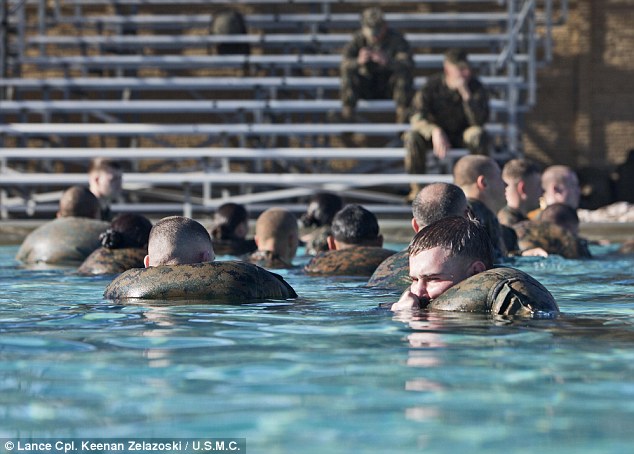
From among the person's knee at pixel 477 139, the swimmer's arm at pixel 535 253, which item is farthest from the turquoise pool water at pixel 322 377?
the person's knee at pixel 477 139

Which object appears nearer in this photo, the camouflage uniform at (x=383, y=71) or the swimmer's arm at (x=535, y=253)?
the swimmer's arm at (x=535, y=253)

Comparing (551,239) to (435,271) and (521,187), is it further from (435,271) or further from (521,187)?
(435,271)

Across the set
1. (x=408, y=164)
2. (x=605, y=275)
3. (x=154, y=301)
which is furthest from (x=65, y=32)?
(x=154, y=301)

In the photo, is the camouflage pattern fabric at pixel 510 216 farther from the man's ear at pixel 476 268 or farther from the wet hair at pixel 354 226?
the man's ear at pixel 476 268

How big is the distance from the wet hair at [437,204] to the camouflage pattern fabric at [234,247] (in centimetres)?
360

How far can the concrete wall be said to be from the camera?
20844 millimetres

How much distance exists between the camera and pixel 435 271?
6242 millimetres

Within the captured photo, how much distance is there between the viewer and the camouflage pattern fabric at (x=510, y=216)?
38.4ft

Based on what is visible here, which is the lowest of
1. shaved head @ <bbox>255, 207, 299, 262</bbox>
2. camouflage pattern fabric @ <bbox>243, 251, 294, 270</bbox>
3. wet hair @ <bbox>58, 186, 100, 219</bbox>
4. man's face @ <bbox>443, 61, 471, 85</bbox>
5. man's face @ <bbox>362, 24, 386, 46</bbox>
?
camouflage pattern fabric @ <bbox>243, 251, 294, 270</bbox>

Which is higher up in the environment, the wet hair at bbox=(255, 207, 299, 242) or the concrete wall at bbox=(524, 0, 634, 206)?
the concrete wall at bbox=(524, 0, 634, 206)

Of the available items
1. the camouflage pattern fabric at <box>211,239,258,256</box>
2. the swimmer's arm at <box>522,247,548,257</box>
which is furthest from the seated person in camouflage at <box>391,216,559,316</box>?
the camouflage pattern fabric at <box>211,239,258,256</box>

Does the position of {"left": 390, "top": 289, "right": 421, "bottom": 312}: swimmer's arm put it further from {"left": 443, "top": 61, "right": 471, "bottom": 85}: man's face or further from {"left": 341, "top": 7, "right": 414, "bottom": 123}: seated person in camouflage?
{"left": 341, "top": 7, "right": 414, "bottom": 123}: seated person in camouflage

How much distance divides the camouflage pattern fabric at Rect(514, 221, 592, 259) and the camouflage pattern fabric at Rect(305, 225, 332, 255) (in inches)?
69.5

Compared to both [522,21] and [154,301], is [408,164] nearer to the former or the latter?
[522,21]
